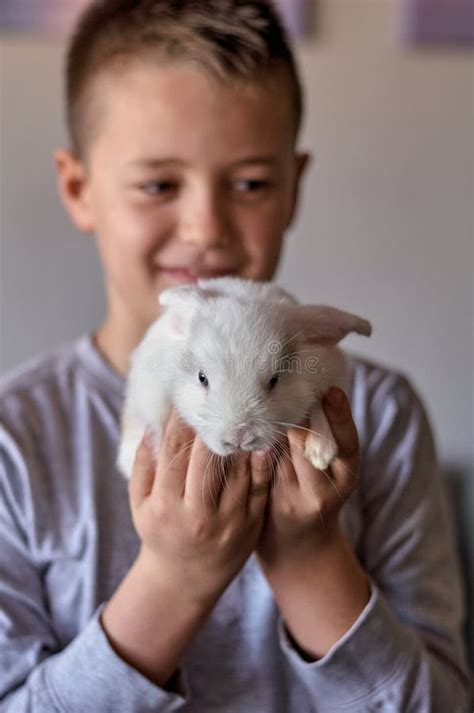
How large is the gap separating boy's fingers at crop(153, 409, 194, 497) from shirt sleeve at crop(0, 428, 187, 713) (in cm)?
13

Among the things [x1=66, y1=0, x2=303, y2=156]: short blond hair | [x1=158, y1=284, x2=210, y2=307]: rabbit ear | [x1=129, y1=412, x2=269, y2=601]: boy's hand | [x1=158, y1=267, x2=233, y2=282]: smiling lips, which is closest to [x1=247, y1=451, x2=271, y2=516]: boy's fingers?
[x1=129, y1=412, x2=269, y2=601]: boy's hand

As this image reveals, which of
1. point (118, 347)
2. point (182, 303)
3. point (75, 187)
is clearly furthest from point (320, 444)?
point (75, 187)

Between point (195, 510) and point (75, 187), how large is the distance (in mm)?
422

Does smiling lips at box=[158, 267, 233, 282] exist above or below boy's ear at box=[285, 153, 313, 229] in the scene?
below

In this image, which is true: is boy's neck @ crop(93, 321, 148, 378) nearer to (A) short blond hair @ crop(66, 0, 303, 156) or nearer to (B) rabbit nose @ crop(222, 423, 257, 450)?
(A) short blond hair @ crop(66, 0, 303, 156)

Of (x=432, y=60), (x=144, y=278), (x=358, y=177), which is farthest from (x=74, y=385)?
(x=432, y=60)

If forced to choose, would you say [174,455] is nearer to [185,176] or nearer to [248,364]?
[248,364]

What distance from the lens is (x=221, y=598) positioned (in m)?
0.63

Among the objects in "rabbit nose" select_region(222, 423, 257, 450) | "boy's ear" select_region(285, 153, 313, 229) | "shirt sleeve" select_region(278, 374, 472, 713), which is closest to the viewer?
"rabbit nose" select_region(222, 423, 257, 450)

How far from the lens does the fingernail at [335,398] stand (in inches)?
18.2

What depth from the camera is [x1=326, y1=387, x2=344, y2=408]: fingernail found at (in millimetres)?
463

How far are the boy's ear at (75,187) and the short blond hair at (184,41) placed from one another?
0.01 metres

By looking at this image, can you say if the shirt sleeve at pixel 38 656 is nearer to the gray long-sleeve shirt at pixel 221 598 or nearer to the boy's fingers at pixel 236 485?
the gray long-sleeve shirt at pixel 221 598

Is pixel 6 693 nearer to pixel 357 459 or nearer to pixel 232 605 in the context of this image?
pixel 232 605
